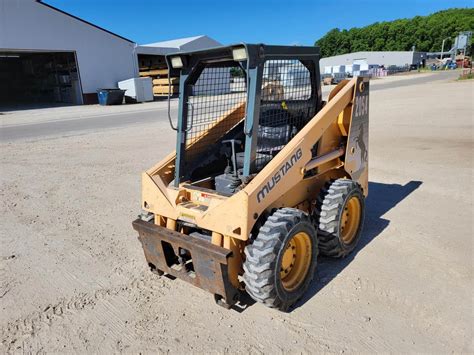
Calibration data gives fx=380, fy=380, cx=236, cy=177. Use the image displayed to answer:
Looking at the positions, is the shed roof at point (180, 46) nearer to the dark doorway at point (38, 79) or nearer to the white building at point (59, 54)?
the white building at point (59, 54)

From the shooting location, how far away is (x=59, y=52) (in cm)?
2459

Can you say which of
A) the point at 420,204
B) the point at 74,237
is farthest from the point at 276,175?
the point at 420,204

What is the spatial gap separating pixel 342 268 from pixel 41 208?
14.2 feet

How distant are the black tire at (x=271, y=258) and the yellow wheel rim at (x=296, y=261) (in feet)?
0.48

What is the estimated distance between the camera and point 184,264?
3244 mm

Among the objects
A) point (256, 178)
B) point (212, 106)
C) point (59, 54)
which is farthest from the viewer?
point (59, 54)

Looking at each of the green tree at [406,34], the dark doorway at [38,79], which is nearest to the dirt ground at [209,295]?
the dark doorway at [38,79]

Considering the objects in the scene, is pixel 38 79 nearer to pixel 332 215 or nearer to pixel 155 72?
pixel 155 72

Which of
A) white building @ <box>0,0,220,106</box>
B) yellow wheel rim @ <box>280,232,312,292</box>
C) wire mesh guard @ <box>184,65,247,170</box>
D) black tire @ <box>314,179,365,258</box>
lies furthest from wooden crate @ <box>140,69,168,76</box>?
yellow wheel rim @ <box>280,232,312,292</box>

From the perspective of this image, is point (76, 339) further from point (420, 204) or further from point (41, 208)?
point (420, 204)

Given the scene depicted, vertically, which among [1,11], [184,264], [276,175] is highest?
[1,11]

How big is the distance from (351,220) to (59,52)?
25633 mm

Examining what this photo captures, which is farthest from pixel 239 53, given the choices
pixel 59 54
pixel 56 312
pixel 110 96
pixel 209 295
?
pixel 59 54

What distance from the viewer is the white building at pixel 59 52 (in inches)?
854
